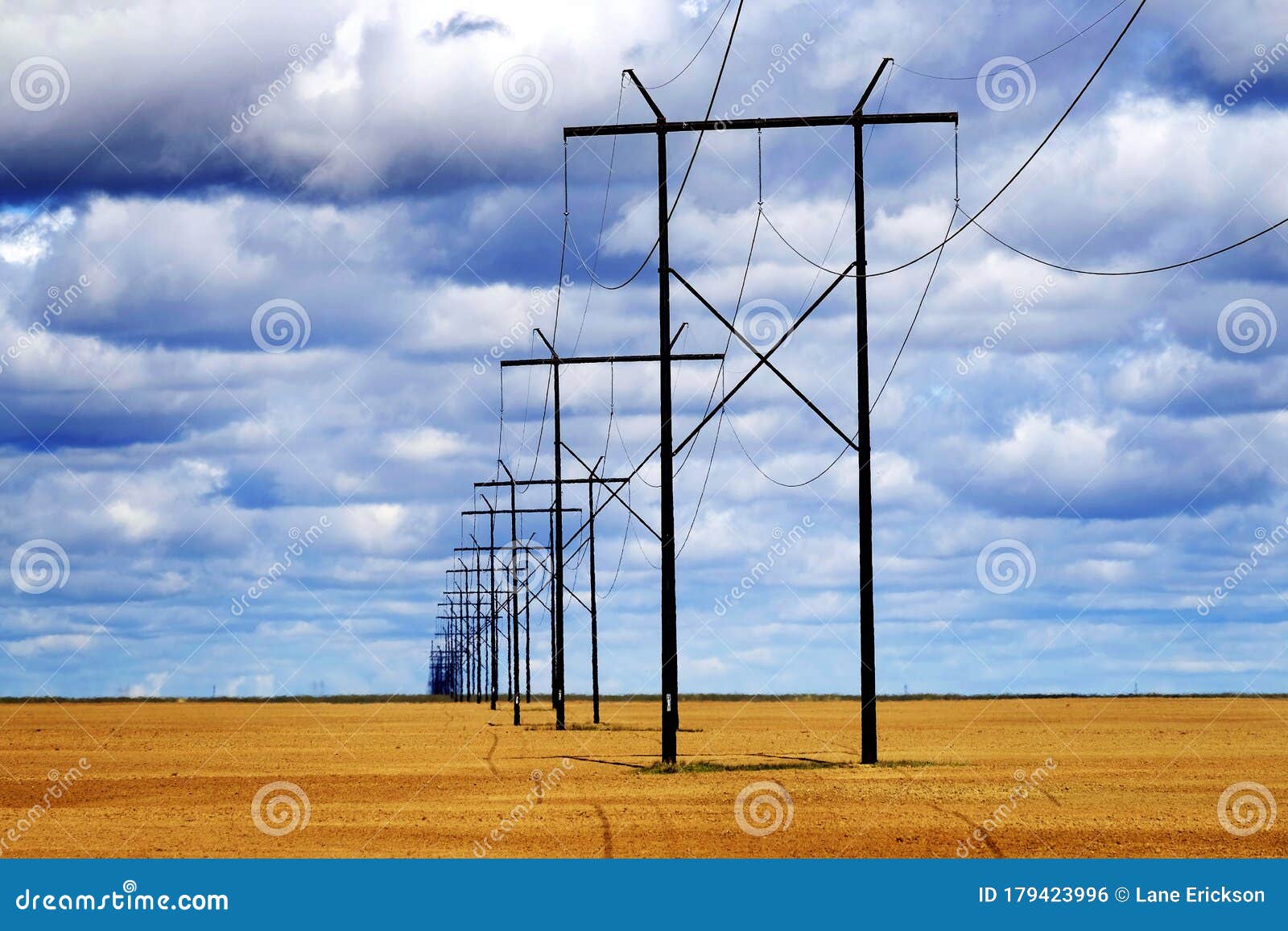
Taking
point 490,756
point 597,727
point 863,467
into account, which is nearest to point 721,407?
point 863,467

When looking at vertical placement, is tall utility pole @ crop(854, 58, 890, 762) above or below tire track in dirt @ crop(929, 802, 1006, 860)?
above

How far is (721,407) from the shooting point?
27.3 meters

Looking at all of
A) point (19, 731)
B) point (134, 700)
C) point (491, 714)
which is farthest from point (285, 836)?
point (134, 700)

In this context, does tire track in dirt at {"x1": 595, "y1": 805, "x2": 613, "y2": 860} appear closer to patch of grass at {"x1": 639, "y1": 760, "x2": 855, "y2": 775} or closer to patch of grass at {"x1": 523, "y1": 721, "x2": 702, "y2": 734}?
patch of grass at {"x1": 639, "y1": 760, "x2": 855, "y2": 775}

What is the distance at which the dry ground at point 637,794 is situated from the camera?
18203 mm

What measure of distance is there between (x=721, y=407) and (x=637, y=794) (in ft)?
21.7

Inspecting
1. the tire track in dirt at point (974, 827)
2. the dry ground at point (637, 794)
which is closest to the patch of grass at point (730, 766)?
the dry ground at point (637, 794)

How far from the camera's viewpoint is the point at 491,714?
255 ft

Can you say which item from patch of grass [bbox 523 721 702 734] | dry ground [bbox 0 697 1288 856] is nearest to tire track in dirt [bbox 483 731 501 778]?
dry ground [bbox 0 697 1288 856]

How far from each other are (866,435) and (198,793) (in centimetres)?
1261

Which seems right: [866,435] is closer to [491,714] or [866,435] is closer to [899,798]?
[899,798]

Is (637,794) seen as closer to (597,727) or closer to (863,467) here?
(863,467)

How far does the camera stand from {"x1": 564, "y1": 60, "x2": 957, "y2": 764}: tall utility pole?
2766 cm

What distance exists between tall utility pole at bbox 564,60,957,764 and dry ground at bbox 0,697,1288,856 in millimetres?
1441
